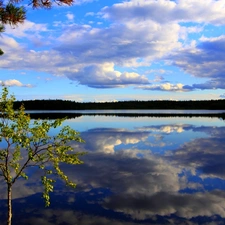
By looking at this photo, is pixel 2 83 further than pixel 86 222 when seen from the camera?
No

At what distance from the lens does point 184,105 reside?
193m

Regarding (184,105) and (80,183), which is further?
(184,105)

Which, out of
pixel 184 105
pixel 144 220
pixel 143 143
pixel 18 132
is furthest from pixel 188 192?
pixel 184 105

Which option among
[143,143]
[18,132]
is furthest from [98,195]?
[143,143]

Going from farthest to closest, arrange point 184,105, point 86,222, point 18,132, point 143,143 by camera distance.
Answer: point 184,105, point 143,143, point 86,222, point 18,132

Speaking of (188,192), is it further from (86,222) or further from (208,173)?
(86,222)

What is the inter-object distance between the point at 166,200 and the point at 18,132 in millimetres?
7991

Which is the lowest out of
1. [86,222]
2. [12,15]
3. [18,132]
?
[86,222]

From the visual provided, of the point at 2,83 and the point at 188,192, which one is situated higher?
the point at 2,83

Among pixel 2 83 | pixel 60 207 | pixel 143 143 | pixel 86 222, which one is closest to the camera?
pixel 2 83

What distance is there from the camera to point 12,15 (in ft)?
42.7

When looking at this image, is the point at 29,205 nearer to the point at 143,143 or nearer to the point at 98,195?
the point at 98,195

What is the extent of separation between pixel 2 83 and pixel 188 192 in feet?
33.9

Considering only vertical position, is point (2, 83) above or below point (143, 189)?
above
